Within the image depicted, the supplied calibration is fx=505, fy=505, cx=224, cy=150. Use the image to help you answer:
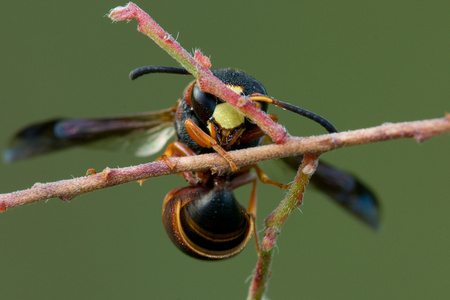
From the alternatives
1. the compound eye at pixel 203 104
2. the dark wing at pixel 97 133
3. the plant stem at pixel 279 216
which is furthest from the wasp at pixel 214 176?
the dark wing at pixel 97 133

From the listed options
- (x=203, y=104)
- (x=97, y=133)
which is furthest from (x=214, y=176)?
(x=97, y=133)

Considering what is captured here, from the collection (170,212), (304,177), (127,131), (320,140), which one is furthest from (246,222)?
(127,131)

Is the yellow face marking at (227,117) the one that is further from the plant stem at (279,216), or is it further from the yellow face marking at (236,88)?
the plant stem at (279,216)

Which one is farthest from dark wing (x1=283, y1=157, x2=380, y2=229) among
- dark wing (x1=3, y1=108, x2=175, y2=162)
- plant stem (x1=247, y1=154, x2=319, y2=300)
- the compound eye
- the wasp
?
plant stem (x1=247, y1=154, x2=319, y2=300)

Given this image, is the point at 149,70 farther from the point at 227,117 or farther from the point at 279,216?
the point at 279,216

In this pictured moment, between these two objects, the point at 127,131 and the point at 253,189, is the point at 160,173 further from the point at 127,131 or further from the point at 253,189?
the point at 127,131
